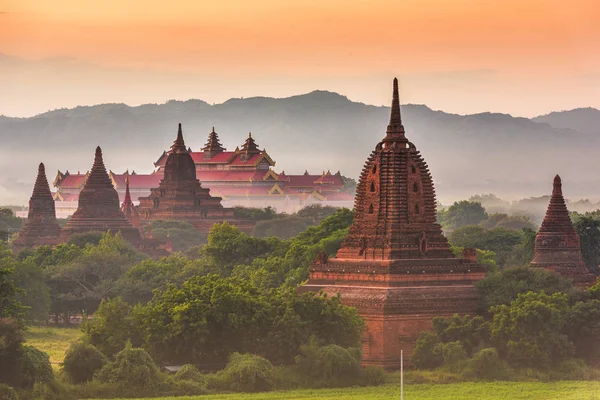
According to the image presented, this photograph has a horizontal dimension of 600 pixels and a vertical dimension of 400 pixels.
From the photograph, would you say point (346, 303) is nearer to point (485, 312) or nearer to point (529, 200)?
point (485, 312)

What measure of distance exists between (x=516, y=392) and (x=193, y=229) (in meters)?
75.2

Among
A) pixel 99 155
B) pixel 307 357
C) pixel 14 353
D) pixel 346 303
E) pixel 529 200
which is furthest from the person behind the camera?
pixel 529 200

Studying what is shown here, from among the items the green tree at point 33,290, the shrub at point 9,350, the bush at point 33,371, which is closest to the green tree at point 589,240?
the green tree at point 33,290

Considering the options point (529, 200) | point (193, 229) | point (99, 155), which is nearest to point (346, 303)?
point (99, 155)

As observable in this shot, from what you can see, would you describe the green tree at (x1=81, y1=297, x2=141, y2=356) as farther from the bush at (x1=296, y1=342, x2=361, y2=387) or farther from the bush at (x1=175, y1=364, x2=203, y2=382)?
the bush at (x1=296, y1=342, x2=361, y2=387)

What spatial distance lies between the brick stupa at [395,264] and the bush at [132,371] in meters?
9.15

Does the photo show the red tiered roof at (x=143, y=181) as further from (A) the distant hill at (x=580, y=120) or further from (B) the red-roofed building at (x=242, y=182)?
(A) the distant hill at (x=580, y=120)

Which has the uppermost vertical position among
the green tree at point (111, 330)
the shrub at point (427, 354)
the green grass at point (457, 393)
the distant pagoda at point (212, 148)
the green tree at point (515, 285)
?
the distant pagoda at point (212, 148)

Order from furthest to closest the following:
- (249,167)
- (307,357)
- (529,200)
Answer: (249,167) < (529,200) < (307,357)

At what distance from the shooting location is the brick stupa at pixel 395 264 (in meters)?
65.1

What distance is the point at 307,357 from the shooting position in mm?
60094

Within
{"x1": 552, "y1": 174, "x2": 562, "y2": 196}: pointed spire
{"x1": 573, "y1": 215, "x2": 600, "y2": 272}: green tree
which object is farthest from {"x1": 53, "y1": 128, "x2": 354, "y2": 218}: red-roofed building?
{"x1": 552, "y1": 174, "x2": 562, "y2": 196}: pointed spire

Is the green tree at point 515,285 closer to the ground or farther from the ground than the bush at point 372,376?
farther from the ground

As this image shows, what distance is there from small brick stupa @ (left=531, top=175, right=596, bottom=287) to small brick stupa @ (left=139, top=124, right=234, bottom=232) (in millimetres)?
58311
